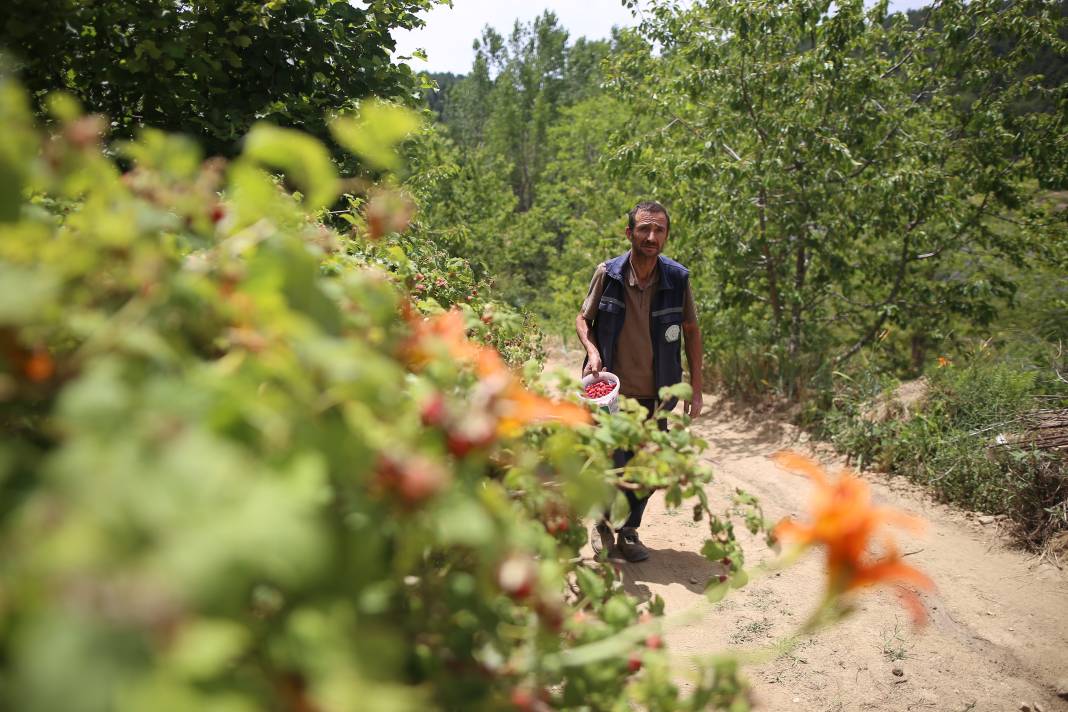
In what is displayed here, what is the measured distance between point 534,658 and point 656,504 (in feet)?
12.7

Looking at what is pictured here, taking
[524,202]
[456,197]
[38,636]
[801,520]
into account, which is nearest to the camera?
[38,636]

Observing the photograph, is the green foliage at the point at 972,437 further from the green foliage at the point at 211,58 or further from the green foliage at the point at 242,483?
the green foliage at the point at 211,58

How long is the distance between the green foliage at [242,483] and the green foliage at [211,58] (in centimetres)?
193

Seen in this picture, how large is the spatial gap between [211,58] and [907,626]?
3.84 m

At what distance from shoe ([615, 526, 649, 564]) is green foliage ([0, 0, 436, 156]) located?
8.37 feet

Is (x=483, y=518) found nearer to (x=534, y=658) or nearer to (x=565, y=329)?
(x=534, y=658)

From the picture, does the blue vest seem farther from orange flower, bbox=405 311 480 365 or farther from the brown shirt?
orange flower, bbox=405 311 480 365

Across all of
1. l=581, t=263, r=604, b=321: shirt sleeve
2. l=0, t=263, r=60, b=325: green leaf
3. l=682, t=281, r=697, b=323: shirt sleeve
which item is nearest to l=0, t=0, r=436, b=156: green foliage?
l=581, t=263, r=604, b=321: shirt sleeve

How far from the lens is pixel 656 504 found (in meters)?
4.41

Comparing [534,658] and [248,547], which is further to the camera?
[534,658]

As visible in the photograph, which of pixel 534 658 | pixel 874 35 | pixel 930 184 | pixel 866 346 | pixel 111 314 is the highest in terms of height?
pixel 874 35

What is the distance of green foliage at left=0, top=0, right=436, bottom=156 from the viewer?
2.16m

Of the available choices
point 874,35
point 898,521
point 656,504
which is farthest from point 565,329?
point 898,521

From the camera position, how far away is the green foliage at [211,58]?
2.16 m
